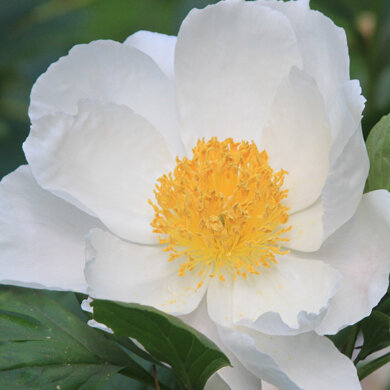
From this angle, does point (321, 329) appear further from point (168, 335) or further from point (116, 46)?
point (116, 46)

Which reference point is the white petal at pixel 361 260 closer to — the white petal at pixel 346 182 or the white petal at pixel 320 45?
the white petal at pixel 346 182

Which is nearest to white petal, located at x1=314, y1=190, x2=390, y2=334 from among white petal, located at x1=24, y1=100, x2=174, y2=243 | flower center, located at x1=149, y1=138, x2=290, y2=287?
flower center, located at x1=149, y1=138, x2=290, y2=287

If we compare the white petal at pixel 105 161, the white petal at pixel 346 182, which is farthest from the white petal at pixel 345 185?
the white petal at pixel 105 161

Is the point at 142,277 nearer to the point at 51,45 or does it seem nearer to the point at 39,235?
the point at 39,235

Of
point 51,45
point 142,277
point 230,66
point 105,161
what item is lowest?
point 51,45

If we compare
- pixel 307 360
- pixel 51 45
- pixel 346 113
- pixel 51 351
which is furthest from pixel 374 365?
pixel 51 45

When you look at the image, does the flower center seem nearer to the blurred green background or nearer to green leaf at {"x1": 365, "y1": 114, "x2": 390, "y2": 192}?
green leaf at {"x1": 365, "y1": 114, "x2": 390, "y2": 192}
